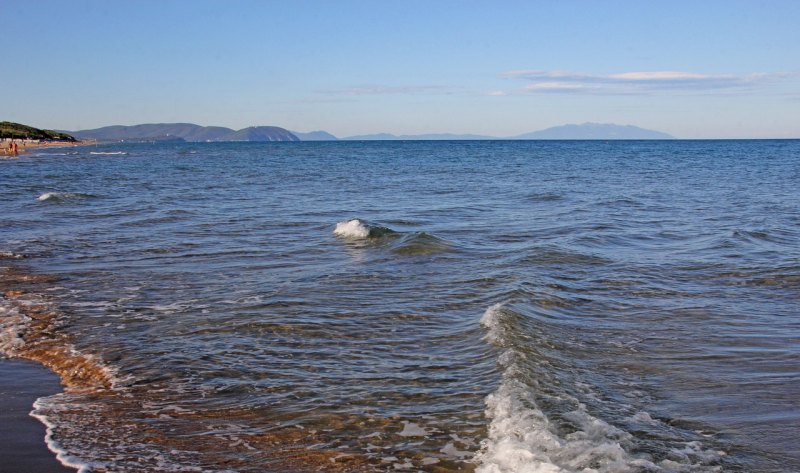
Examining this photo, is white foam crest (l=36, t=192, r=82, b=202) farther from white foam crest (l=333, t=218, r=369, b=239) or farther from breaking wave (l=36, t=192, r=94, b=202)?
white foam crest (l=333, t=218, r=369, b=239)

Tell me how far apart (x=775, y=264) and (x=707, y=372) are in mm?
6606

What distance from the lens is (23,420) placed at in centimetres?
567

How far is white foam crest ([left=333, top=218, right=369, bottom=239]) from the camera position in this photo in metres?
16.3

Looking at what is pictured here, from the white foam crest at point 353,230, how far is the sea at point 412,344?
68mm

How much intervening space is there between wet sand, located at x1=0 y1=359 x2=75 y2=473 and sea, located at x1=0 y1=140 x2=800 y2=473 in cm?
14

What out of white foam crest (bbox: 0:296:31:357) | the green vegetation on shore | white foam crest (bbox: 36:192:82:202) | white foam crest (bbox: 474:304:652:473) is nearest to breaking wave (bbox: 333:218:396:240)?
white foam crest (bbox: 0:296:31:357)

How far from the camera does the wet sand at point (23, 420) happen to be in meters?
4.85

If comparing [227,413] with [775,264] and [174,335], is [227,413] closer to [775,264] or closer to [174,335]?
[174,335]

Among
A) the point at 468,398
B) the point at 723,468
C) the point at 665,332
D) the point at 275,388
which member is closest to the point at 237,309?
the point at 275,388

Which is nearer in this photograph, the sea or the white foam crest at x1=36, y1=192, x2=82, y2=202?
the sea

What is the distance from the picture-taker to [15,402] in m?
6.11

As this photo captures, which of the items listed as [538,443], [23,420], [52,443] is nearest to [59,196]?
[23,420]

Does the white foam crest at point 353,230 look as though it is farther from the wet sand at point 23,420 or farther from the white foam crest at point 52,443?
the white foam crest at point 52,443

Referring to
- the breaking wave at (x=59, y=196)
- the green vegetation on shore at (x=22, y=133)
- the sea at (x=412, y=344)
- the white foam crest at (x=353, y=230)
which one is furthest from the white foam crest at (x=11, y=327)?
the green vegetation on shore at (x=22, y=133)
